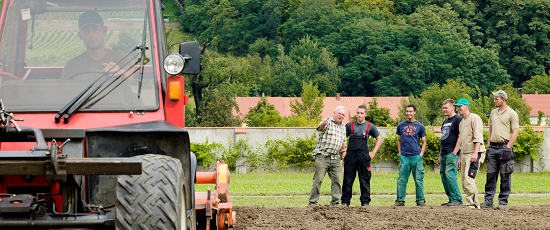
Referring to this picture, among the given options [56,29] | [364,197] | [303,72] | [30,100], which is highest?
[303,72]

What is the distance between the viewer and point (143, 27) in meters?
4.70

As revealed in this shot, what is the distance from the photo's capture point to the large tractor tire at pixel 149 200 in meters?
3.15

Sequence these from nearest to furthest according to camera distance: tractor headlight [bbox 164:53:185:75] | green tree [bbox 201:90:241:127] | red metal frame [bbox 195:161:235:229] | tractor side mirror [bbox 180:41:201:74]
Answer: tractor headlight [bbox 164:53:185:75]
tractor side mirror [bbox 180:41:201:74]
red metal frame [bbox 195:161:235:229]
green tree [bbox 201:90:241:127]

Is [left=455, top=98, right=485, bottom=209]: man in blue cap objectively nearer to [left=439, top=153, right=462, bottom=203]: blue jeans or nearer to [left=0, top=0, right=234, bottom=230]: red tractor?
[left=439, top=153, right=462, bottom=203]: blue jeans

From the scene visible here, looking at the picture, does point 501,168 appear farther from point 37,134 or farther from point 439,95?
point 439,95

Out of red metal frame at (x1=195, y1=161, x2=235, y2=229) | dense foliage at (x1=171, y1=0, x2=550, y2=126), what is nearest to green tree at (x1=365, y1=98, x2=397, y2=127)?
dense foliage at (x1=171, y1=0, x2=550, y2=126)

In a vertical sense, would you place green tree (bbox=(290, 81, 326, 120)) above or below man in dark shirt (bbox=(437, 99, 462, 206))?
above

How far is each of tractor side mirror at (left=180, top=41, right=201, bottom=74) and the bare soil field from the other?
12.3 ft

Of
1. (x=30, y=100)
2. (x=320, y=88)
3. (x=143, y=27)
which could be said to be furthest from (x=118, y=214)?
(x=320, y=88)

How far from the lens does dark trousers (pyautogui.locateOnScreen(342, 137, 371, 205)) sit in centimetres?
1024

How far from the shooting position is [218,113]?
53969 millimetres

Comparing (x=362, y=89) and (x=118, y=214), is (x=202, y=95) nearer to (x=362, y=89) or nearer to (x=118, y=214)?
(x=362, y=89)

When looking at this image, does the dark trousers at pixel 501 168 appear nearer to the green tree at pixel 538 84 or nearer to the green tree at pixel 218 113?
the green tree at pixel 218 113

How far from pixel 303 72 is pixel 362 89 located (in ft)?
33.4
